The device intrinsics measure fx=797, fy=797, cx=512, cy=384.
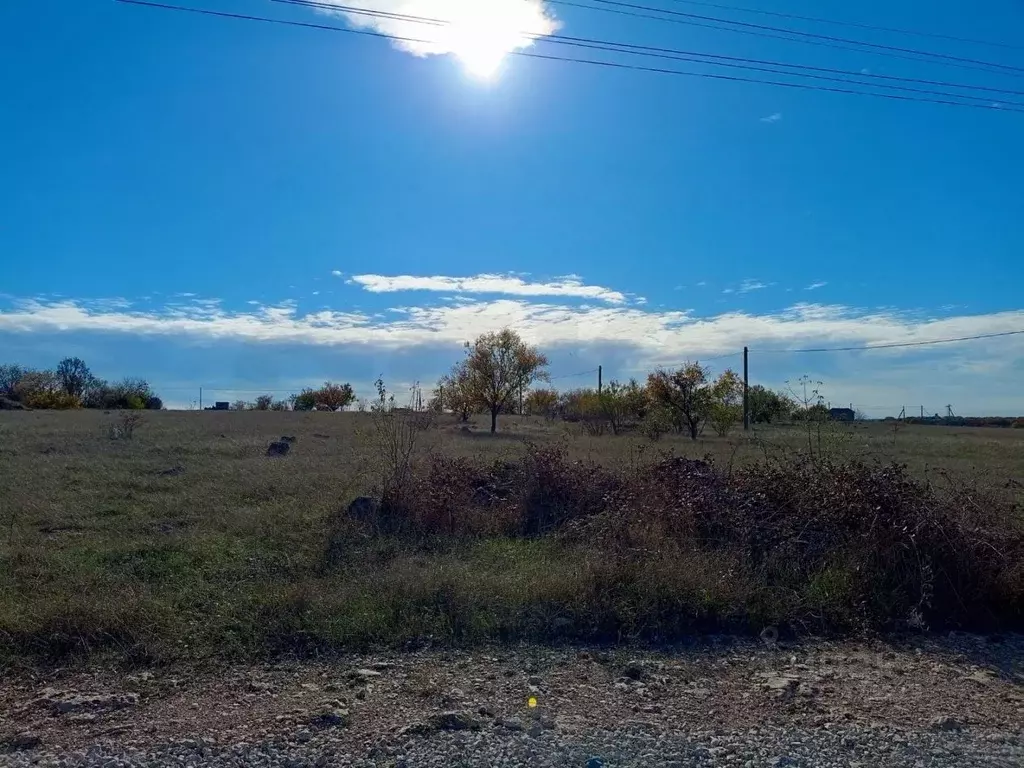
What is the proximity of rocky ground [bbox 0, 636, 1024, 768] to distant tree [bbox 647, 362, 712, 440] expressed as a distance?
35717 mm

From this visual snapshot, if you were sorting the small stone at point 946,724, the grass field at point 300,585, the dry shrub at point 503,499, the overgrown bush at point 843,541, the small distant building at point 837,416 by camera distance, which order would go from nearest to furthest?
the small stone at point 946,724 < the grass field at point 300,585 < the overgrown bush at point 843,541 < the dry shrub at point 503,499 < the small distant building at point 837,416

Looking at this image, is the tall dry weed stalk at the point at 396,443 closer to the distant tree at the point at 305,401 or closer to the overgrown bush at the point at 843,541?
the overgrown bush at the point at 843,541

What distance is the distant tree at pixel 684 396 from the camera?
4125cm

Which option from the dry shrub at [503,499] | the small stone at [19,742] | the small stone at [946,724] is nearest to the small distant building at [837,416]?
the dry shrub at [503,499]

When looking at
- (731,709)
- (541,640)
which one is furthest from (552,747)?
(541,640)

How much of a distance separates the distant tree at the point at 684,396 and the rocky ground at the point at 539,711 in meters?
35.7

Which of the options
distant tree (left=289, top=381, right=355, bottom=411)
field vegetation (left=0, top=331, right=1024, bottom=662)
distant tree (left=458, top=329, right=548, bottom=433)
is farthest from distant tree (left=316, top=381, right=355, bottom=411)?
field vegetation (left=0, top=331, right=1024, bottom=662)

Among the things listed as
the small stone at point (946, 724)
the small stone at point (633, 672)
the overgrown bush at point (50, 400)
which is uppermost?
the overgrown bush at point (50, 400)

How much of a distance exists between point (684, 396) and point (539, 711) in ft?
126

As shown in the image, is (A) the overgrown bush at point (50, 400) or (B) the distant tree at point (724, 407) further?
(A) the overgrown bush at point (50, 400)

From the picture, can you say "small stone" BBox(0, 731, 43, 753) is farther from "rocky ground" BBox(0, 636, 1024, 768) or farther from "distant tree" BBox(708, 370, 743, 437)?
"distant tree" BBox(708, 370, 743, 437)

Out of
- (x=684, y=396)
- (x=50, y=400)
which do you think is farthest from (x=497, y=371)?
(x=50, y=400)

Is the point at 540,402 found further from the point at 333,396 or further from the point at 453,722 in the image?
the point at 453,722

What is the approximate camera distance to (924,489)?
7688 mm
